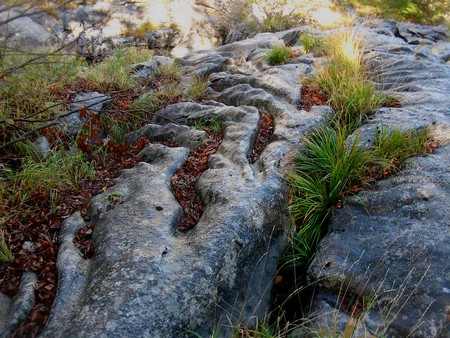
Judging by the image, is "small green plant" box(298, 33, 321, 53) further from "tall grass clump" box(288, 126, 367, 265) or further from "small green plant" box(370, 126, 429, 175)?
"tall grass clump" box(288, 126, 367, 265)

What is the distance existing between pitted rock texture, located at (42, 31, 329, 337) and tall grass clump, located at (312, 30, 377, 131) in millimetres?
393

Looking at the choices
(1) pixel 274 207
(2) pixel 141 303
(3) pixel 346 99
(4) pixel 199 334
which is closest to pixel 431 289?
(1) pixel 274 207

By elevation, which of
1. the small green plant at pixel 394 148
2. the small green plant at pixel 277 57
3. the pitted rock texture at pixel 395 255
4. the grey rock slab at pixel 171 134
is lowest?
the grey rock slab at pixel 171 134

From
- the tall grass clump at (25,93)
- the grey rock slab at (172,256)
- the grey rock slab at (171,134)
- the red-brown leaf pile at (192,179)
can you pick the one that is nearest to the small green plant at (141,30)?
the tall grass clump at (25,93)

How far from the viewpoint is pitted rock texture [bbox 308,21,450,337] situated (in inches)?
104

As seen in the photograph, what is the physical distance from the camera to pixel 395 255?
303 centimetres

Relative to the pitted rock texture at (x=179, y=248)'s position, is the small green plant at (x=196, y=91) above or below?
below

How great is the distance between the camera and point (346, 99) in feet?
16.6

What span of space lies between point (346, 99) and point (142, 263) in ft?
11.5

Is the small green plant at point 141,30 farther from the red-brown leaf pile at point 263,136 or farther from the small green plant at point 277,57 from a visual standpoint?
the red-brown leaf pile at point 263,136

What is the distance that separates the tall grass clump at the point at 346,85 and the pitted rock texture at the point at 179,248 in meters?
0.39

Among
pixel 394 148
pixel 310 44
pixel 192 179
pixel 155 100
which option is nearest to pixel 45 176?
pixel 192 179

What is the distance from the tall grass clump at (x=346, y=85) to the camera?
497cm

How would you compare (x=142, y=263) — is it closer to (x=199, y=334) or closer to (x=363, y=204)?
(x=199, y=334)
